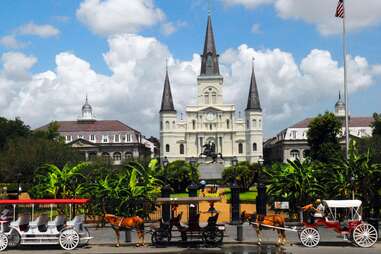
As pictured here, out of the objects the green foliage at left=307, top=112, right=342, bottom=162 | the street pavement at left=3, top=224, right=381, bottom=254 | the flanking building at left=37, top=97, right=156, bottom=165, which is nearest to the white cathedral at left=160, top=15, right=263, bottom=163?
the flanking building at left=37, top=97, right=156, bottom=165

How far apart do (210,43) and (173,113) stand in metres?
17.5

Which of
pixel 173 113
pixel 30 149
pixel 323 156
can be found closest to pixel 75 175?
pixel 30 149

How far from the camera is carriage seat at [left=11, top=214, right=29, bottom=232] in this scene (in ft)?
62.6

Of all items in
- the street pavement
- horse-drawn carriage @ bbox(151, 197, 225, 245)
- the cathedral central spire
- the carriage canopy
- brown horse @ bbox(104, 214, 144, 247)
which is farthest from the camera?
the cathedral central spire

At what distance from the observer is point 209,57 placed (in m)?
127

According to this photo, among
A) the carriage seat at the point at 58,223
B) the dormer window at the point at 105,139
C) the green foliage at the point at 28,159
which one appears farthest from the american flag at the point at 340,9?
the dormer window at the point at 105,139

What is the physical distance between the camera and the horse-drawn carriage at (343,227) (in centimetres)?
1855

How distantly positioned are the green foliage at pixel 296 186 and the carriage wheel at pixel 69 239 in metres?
11.8

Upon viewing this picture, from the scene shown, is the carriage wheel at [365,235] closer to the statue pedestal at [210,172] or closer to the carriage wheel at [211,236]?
the carriage wheel at [211,236]

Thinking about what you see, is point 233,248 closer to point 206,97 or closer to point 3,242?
point 3,242

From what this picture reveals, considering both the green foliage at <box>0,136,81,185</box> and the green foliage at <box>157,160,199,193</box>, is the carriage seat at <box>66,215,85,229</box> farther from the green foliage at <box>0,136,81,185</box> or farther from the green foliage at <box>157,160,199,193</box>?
the green foliage at <box>0,136,81,185</box>

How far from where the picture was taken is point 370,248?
18.4 meters

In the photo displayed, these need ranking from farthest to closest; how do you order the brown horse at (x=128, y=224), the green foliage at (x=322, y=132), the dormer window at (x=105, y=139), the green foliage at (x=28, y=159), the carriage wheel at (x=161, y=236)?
the dormer window at (x=105, y=139) → the green foliage at (x=322, y=132) → the green foliage at (x=28, y=159) → the brown horse at (x=128, y=224) → the carriage wheel at (x=161, y=236)

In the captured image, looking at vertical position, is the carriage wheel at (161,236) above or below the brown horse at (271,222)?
below
